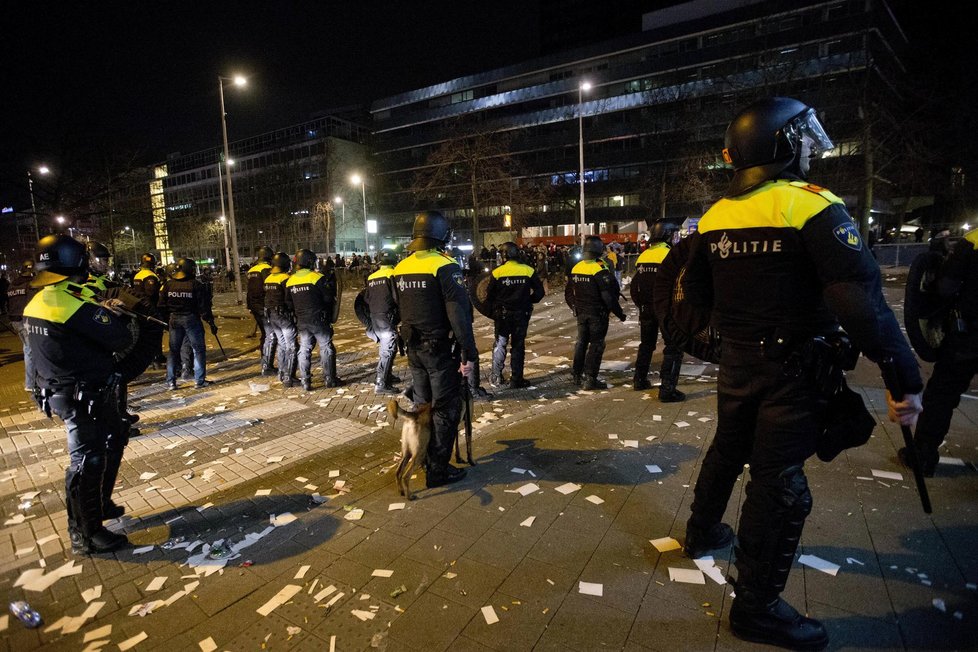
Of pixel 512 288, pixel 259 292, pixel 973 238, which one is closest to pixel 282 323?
pixel 259 292

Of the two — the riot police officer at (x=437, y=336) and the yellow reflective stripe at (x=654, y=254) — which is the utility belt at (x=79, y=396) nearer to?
the riot police officer at (x=437, y=336)

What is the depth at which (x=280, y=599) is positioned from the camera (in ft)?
9.91

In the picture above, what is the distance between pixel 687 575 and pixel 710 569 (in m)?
0.17

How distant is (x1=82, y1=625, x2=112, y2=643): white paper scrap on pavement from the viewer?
2.78 metres

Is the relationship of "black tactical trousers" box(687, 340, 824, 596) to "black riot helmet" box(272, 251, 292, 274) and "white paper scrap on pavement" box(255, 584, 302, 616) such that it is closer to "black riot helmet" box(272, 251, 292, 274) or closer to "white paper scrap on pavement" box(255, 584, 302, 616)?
"white paper scrap on pavement" box(255, 584, 302, 616)

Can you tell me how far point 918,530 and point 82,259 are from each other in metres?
6.14

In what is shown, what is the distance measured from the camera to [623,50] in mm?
56156

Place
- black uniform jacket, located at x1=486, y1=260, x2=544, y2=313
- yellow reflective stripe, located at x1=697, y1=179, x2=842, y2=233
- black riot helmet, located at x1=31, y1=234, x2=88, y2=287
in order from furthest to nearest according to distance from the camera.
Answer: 1. black uniform jacket, located at x1=486, y1=260, x2=544, y2=313
2. black riot helmet, located at x1=31, y1=234, x2=88, y2=287
3. yellow reflective stripe, located at x1=697, y1=179, x2=842, y2=233

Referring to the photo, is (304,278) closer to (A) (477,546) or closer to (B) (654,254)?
(B) (654,254)

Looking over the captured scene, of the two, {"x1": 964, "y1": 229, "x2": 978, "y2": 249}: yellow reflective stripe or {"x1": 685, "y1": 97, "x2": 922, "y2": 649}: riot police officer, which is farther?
{"x1": 964, "y1": 229, "x2": 978, "y2": 249}: yellow reflective stripe

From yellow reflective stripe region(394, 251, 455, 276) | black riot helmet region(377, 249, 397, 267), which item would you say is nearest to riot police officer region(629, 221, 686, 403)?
yellow reflective stripe region(394, 251, 455, 276)

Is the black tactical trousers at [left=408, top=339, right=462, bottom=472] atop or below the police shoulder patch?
below

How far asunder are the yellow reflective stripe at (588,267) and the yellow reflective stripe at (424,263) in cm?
329

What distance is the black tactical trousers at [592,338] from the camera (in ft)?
24.1
